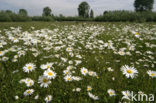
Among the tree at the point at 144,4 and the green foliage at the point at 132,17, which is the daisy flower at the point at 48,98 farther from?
the tree at the point at 144,4

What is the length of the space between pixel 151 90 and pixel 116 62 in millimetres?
1045

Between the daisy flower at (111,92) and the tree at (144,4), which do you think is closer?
the daisy flower at (111,92)

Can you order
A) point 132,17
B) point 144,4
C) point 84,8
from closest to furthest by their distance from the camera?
point 132,17 → point 144,4 → point 84,8

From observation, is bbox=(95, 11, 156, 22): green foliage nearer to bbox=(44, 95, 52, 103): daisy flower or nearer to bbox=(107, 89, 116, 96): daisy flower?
bbox=(107, 89, 116, 96): daisy flower

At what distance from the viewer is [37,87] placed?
1668mm

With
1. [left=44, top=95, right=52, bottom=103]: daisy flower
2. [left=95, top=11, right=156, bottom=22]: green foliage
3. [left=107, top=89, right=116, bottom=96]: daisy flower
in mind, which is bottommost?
[left=107, top=89, right=116, bottom=96]: daisy flower

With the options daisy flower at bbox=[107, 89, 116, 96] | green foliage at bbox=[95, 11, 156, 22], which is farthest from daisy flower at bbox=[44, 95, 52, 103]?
green foliage at bbox=[95, 11, 156, 22]

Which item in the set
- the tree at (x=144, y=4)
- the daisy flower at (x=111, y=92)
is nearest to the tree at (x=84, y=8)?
the tree at (x=144, y=4)

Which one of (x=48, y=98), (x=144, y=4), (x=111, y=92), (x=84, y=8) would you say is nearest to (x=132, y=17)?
(x=111, y=92)

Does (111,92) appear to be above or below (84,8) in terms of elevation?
below

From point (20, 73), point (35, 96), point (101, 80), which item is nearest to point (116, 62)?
point (101, 80)

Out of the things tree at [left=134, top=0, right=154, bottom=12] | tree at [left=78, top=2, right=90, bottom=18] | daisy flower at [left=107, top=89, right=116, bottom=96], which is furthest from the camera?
tree at [left=78, top=2, right=90, bottom=18]

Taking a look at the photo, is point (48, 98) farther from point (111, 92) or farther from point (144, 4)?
point (144, 4)

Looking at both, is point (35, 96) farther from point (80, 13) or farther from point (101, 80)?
point (80, 13)
